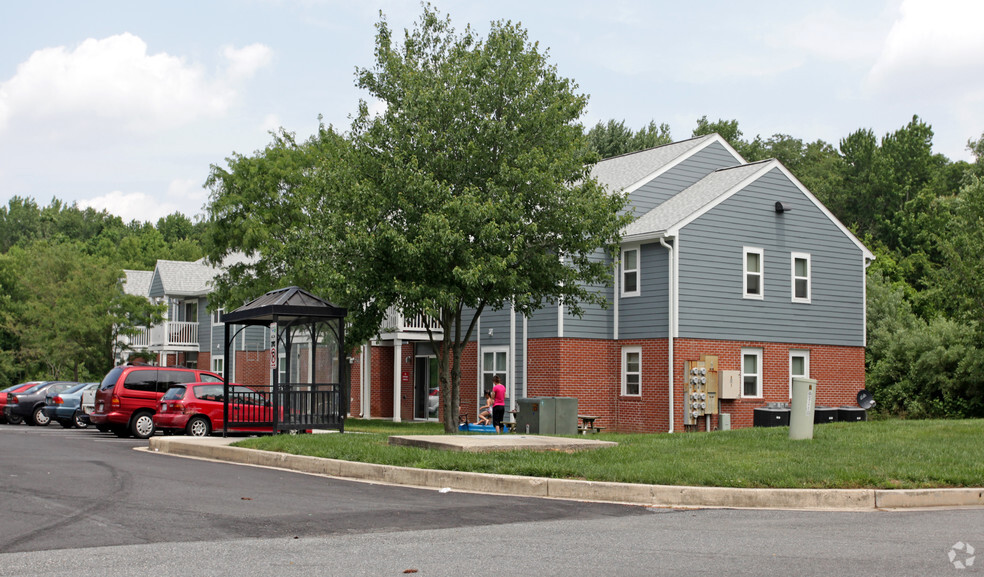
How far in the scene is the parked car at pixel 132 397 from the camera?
25719mm

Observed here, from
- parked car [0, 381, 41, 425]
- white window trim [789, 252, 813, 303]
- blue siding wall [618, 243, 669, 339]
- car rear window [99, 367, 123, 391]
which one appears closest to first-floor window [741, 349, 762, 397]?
white window trim [789, 252, 813, 303]

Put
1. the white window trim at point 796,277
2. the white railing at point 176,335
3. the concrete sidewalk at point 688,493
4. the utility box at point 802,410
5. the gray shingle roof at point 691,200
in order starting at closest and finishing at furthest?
1. the concrete sidewalk at point 688,493
2. the utility box at point 802,410
3. the gray shingle roof at point 691,200
4. the white window trim at point 796,277
5. the white railing at point 176,335


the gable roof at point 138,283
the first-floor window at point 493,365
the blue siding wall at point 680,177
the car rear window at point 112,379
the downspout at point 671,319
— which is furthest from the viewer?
the gable roof at point 138,283

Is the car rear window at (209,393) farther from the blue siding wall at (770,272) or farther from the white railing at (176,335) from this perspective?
the white railing at (176,335)

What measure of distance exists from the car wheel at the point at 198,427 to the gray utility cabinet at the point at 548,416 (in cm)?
742

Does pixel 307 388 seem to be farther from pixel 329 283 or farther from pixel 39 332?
pixel 39 332

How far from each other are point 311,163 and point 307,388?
13664 millimetres

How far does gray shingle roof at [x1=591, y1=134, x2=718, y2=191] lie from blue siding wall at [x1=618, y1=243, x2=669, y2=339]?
111 inches

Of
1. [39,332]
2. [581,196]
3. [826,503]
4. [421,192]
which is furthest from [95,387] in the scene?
[826,503]

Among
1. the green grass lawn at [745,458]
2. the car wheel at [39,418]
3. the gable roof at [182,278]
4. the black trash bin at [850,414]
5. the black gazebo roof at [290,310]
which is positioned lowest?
the car wheel at [39,418]

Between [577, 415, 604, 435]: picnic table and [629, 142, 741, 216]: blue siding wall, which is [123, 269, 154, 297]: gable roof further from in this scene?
[577, 415, 604, 435]: picnic table

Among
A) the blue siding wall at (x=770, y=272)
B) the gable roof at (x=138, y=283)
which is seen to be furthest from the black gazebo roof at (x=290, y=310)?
the gable roof at (x=138, y=283)

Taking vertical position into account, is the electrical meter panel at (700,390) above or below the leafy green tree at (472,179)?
below

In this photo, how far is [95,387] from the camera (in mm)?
31234
